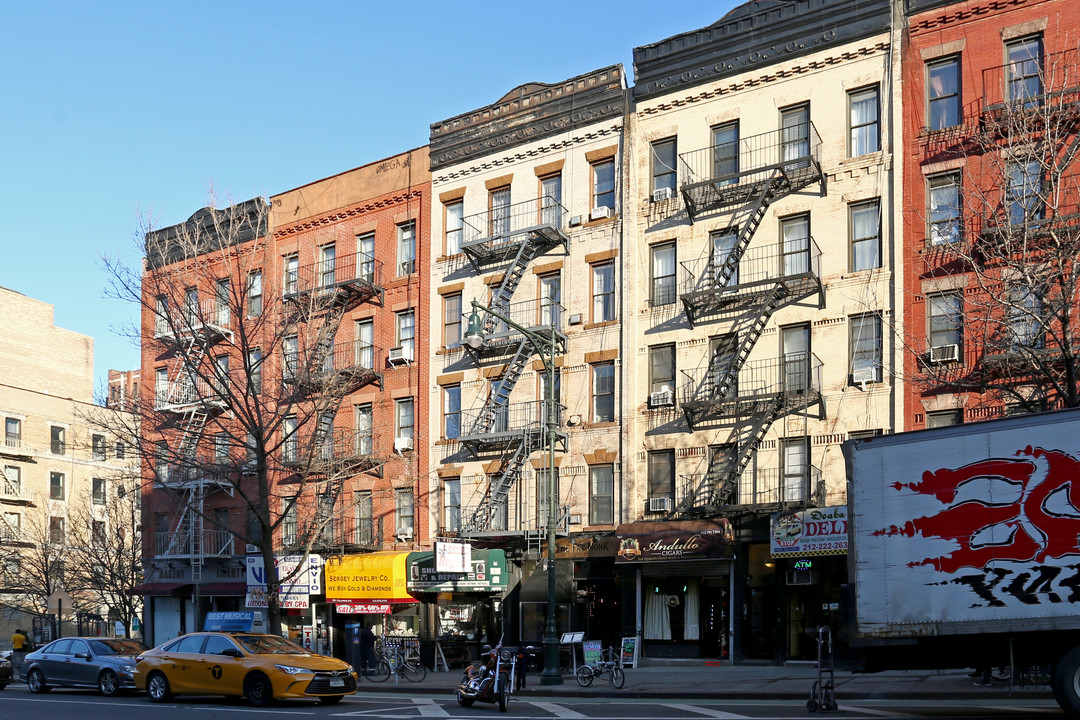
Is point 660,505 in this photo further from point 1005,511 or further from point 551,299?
point 1005,511

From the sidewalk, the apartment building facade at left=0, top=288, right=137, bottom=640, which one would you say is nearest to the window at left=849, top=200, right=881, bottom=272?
the sidewalk

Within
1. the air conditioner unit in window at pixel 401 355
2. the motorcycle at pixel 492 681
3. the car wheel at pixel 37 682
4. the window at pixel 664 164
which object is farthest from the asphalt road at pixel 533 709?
the air conditioner unit in window at pixel 401 355

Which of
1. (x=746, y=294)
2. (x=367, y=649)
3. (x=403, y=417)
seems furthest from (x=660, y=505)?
(x=403, y=417)

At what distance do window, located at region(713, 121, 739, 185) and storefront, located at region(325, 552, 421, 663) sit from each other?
48.5 ft

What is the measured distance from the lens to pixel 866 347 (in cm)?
2816

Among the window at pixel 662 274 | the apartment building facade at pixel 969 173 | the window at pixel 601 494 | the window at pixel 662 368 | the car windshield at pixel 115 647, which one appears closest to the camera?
the apartment building facade at pixel 969 173

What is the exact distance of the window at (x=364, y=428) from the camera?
38062mm

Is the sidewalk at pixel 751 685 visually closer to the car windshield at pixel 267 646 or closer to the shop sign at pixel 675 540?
the shop sign at pixel 675 540

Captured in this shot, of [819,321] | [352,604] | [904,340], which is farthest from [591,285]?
[352,604]

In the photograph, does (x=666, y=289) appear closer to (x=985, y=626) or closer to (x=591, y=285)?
(x=591, y=285)

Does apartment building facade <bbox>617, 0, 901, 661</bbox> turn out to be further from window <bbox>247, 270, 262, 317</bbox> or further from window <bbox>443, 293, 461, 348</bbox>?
window <bbox>247, 270, 262, 317</bbox>

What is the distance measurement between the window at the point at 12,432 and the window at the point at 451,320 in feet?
131

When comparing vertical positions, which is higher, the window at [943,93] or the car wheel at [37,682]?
the window at [943,93]

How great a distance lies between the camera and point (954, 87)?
91.1 feet
